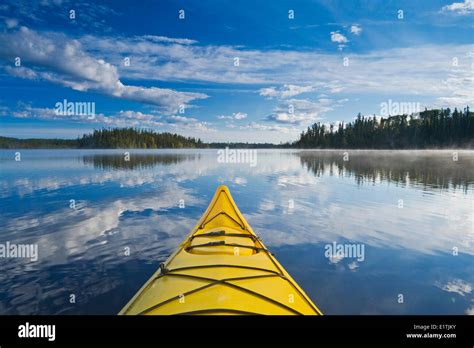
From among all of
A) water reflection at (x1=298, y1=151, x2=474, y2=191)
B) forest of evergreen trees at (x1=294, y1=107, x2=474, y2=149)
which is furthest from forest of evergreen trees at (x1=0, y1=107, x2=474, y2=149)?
water reflection at (x1=298, y1=151, x2=474, y2=191)

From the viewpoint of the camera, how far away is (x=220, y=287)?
425cm

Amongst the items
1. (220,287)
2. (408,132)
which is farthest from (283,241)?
(408,132)

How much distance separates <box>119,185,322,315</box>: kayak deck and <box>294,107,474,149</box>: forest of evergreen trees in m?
141

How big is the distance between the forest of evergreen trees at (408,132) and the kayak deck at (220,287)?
141 metres

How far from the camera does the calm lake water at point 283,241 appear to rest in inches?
225

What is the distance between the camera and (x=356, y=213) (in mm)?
12828

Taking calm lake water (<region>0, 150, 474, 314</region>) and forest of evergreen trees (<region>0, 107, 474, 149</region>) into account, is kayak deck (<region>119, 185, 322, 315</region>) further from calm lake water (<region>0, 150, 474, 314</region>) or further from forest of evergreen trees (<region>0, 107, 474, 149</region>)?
forest of evergreen trees (<region>0, 107, 474, 149</region>)

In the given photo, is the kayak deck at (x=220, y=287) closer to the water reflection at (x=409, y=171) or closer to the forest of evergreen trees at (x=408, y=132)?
the water reflection at (x=409, y=171)

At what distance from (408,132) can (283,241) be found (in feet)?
457

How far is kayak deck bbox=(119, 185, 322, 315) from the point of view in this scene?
12.6 ft

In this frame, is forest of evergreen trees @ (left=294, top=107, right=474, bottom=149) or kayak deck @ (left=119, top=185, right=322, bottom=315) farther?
forest of evergreen trees @ (left=294, top=107, right=474, bottom=149)

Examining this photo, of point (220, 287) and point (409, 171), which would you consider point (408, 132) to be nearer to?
point (409, 171)

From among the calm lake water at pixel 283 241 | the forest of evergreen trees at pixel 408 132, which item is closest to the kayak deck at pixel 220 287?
the calm lake water at pixel 283 241
